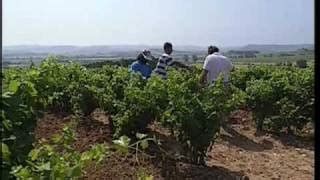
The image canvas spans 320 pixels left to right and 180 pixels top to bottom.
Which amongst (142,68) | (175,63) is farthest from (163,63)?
(142,68)

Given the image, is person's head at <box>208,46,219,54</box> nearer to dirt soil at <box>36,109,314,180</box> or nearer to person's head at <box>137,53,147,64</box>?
person's head at <box>137,53,147,64</box>

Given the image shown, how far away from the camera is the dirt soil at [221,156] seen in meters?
6.18

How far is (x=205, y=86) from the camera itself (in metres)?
6.99

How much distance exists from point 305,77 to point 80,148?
4.23m

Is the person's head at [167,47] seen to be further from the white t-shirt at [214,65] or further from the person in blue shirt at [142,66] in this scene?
the white t-shirt at [214,65]

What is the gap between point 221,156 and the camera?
7328 millimetres

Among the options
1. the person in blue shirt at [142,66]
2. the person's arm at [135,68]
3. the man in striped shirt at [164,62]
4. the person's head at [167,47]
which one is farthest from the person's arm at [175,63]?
the person's arm at [135,68]

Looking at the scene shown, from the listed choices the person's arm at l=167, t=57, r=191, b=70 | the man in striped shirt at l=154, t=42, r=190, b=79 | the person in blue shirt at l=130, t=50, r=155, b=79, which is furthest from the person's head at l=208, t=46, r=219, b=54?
the person in blue shirt at l=130, t=50, r=155, b=79

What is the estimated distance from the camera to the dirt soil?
6180 millimetres

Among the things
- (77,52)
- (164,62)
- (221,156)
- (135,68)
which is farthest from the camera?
(77,52)

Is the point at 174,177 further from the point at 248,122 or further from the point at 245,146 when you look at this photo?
the point at 248,122

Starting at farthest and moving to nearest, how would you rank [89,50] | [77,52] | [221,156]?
[89,50] < [77,52] < [221,156]

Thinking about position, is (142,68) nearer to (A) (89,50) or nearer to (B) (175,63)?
(B) (175,63)
